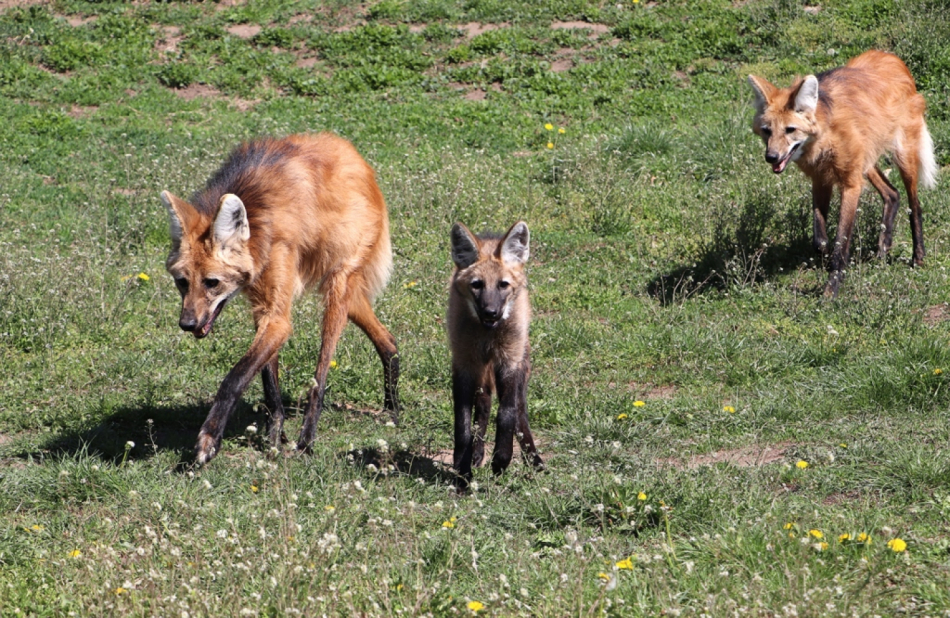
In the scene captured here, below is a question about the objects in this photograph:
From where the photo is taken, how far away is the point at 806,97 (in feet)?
21.2

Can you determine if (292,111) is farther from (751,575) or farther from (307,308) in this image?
(751,575)

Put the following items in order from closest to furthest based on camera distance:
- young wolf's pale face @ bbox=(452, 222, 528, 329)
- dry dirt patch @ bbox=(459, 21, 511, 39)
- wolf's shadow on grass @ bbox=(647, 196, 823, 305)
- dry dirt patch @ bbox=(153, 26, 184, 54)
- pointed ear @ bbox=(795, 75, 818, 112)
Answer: young wolf's pale face @ bbox=(452, 222, 528, 329) < pointed ear @ bbox=(795, 75, 818, 112) < wolf's shadow on grass @ bbox=(647, 196, 823, 305) < dry dirt patch @ bbox=(153, 26, 184, 54) < dry dirt patch @ bbox=(459, 21, 511, 39)

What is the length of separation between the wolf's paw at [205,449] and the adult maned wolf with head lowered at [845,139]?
158 inches

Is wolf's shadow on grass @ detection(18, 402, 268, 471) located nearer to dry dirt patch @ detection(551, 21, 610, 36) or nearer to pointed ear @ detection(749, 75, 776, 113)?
pointed ear @ detection(749, 75, 776, 113)

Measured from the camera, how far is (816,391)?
194 inches

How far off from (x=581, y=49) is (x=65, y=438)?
296 inches

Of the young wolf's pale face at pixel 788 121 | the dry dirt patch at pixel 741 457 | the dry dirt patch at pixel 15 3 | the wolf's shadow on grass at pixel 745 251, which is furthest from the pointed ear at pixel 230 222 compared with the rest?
the dry dirt patch at pixel 15 3

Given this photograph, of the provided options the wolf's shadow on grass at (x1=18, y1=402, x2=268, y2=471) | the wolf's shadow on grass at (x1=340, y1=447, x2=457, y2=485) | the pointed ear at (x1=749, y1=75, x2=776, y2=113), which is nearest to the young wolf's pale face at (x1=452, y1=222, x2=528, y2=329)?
the wolf's shadow on grass at (x1=340, y1=447, x2=457, y2=485)

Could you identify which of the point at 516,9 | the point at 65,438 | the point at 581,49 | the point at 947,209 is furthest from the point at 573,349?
the point at 516,9

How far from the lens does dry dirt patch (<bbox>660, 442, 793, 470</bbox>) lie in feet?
13.9

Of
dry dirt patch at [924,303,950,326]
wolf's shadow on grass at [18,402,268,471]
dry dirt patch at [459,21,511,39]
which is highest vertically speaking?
dry dirt patch at [459,21,511,39]

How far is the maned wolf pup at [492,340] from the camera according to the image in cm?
422

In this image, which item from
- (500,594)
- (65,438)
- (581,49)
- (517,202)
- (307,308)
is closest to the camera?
(500,594)

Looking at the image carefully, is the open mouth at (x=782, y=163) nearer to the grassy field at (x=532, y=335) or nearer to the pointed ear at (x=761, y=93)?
the pointed ear at (x=761, y=93)
